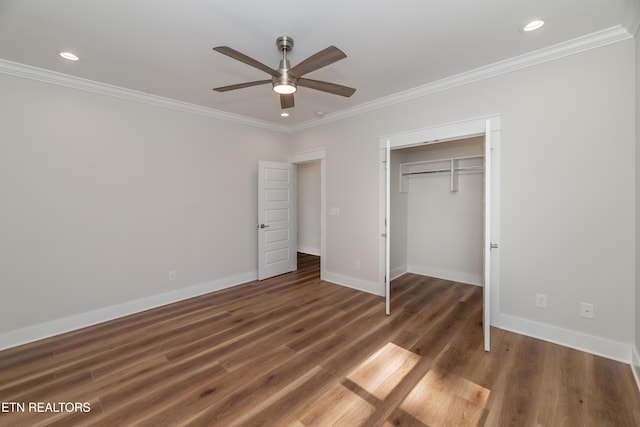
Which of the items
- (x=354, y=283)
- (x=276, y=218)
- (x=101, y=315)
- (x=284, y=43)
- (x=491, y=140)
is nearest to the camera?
(x=284, y=43)

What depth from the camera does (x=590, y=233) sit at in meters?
2.40

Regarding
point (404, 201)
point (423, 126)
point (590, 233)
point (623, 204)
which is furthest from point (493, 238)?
point (404, 201)

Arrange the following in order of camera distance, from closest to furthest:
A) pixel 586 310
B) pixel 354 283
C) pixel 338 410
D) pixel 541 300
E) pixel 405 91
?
1. pixel 338 410
2. pixel 586 310
3. pixel 541 300
4. pixel 405 91
5. pixel 354 283

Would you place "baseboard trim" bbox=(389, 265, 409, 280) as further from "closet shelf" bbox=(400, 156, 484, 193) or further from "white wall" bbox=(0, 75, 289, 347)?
"white wall" bbox=(0, 75, 289, 347)

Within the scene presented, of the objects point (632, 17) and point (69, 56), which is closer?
point (632, 17)

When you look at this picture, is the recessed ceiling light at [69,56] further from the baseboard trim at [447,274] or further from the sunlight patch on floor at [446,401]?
the baseboard trim at [447,274]

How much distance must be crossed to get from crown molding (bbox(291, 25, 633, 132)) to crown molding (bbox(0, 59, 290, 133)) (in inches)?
79.0

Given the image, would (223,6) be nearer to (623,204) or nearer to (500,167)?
(500,167)

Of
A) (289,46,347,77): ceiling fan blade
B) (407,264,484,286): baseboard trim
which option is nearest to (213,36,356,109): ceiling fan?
(289,46,347,77): ceiling fan blade

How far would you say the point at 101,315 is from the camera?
3.16 metres

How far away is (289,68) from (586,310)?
11.2 feet

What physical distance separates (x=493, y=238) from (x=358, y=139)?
2.28 metres

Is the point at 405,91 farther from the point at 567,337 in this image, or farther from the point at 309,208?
the point at 309,208

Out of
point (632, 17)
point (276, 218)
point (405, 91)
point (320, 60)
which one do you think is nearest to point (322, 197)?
point (276, 218)
